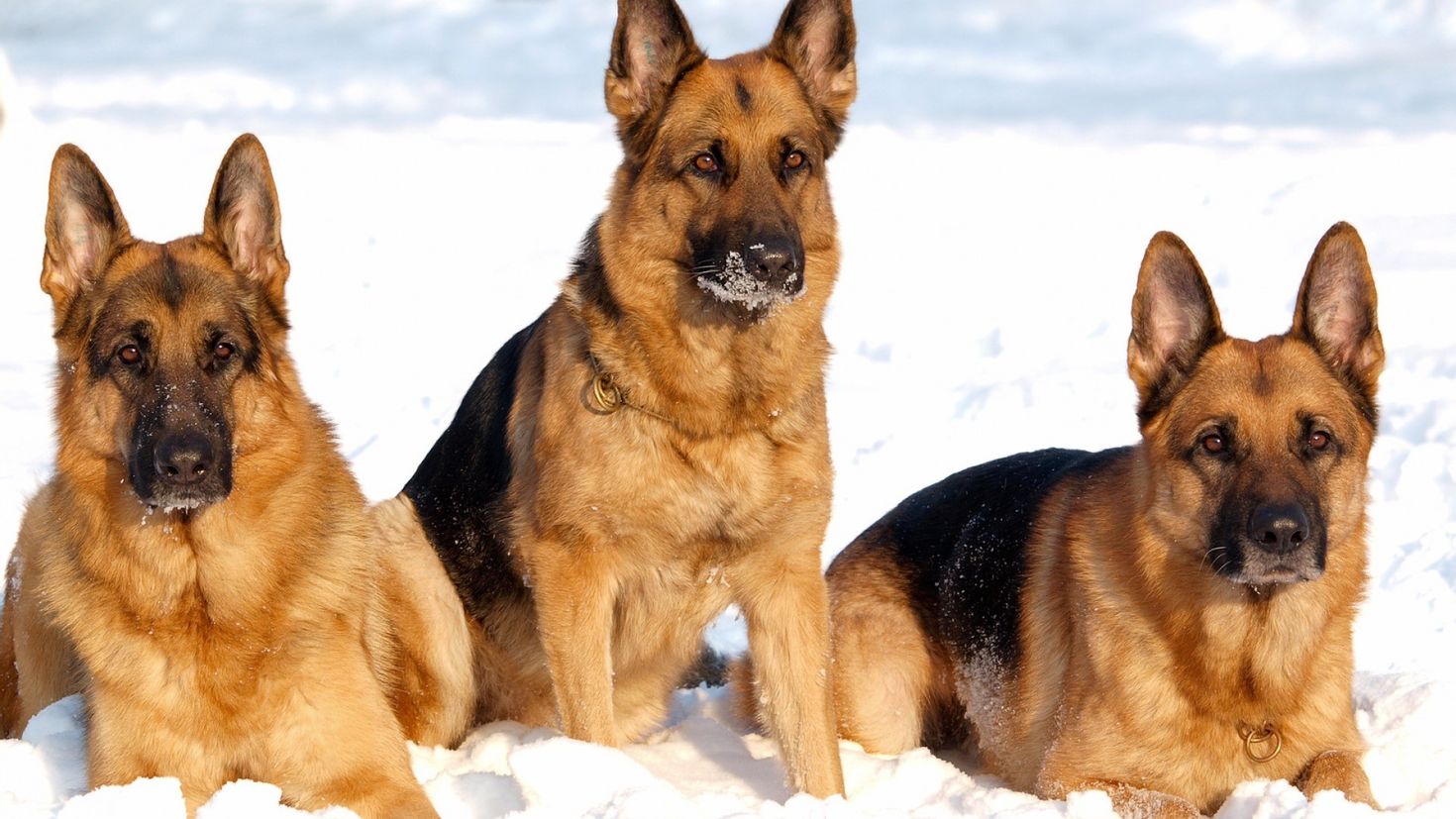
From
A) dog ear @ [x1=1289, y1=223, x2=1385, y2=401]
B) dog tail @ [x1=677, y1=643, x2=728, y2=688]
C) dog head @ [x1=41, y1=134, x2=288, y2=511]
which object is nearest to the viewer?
dog head @ [x1=41, y1=134, x2=288, y2=511]

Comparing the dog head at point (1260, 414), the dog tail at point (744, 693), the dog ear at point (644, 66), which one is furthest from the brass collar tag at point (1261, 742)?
the dog ear at point (644, 66)

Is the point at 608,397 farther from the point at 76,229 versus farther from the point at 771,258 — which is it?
the point at 76,229

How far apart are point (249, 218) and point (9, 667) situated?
1.83 m

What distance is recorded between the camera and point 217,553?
→ 411cm

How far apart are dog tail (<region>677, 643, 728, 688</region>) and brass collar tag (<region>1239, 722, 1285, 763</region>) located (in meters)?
2.24

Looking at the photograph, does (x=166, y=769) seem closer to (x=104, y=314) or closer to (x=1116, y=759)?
(x=104, y=314)

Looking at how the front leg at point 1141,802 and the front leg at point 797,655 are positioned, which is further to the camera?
the front leg at point 797,655

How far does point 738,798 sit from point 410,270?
12404 millimetres

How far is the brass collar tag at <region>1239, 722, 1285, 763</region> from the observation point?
427cm

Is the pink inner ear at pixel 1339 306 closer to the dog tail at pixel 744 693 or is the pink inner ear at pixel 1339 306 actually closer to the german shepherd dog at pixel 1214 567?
the german shepherd dog at pixel 1214 567

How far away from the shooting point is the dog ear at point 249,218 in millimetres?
4238

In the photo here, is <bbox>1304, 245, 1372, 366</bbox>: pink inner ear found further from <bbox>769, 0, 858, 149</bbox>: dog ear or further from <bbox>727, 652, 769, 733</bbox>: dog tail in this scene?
<bbox>727, 652, 769, 733</bbox>: dog tail

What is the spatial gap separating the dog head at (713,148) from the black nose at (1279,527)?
146 cm

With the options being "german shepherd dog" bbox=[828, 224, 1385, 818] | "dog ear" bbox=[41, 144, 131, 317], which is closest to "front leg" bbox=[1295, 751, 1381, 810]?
"german shepherd dog" bbox=[828, 224, 1385, 818]
